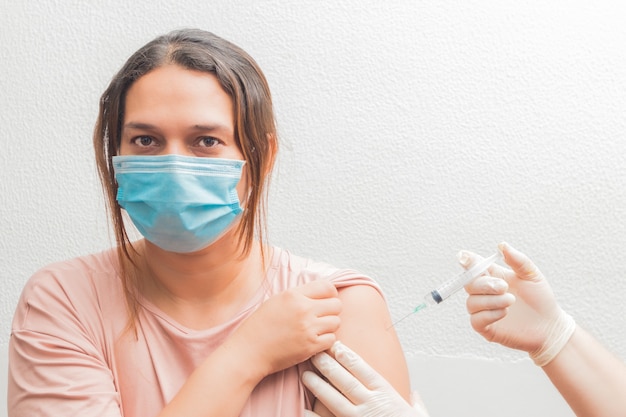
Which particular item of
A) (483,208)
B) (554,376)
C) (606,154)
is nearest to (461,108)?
(483,208)

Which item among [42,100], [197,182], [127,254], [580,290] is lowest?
[580,290]

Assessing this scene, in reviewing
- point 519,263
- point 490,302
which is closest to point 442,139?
point 519,263

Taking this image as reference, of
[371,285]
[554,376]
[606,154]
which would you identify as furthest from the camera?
[606,154]

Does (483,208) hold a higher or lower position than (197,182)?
lower

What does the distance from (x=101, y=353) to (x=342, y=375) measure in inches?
16.8

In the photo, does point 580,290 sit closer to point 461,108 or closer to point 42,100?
point 461,108

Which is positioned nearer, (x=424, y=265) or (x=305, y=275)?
(x=305, y=275)

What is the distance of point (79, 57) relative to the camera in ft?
7.25

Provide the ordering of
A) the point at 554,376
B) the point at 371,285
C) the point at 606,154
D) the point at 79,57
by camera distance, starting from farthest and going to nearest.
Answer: the point at 79,57 → the point at 606,154 → the point at 554,376 → the point at 371,285

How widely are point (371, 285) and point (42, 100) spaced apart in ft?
4.43

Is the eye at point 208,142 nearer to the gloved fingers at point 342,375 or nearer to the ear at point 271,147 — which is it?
the ear at point 271,147

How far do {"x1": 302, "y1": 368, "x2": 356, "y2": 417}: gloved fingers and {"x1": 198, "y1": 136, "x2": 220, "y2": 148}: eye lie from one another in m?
0.44

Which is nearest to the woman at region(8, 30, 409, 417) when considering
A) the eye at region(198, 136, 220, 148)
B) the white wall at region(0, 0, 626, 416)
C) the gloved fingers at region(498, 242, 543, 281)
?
the eye at region(198, 136, 220, 148)

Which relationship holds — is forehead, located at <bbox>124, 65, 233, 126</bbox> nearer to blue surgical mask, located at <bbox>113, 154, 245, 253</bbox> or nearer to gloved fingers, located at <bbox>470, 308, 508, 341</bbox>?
blue surgical mask, located at <bbox>113, 154, 245, 253</bbox>
